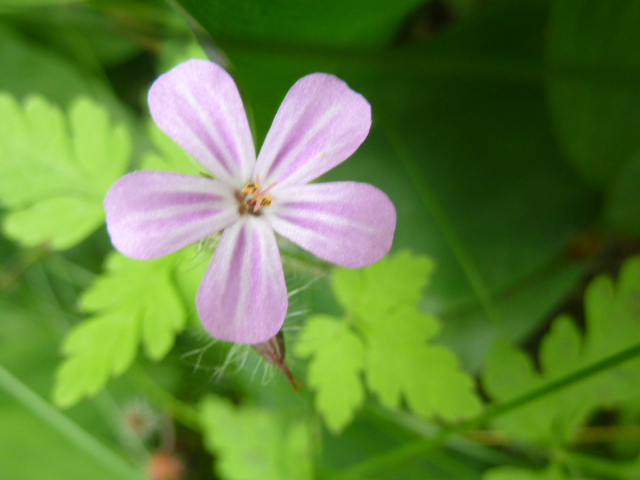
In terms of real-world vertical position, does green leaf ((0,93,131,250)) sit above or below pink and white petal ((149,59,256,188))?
below

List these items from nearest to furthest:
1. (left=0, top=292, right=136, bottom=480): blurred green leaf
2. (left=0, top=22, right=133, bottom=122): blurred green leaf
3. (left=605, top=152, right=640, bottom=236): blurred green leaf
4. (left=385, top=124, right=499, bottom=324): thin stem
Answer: (left=605, top=152, right=640, bottom=236): blurred green leaf → (left=385, top=124, right=499, bottom=324): thin stem → (left=0, top=292, right=136, bottom=480): blurred green leaf → (left=0, top=22, right=133, bottom=122): blurred green leaf

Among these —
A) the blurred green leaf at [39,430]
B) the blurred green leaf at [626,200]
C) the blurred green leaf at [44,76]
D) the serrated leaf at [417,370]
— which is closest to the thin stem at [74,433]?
the blurred green leaf at [39,430]

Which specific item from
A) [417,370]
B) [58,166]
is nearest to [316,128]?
[417,370]

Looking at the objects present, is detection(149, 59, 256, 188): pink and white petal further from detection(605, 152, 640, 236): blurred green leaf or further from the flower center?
detection(605, 152, 640, 236): blurred green leaf

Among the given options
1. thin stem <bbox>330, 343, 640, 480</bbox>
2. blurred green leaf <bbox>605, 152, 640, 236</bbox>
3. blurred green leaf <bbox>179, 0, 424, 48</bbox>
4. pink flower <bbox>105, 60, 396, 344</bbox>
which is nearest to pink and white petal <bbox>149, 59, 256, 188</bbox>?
pink flower <bbox>105, 60, 396, 344</bbox>

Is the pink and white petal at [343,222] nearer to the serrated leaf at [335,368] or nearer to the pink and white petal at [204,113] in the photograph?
the pink and white petal at [204,113]

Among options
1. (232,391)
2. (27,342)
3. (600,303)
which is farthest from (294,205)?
(27,342)
